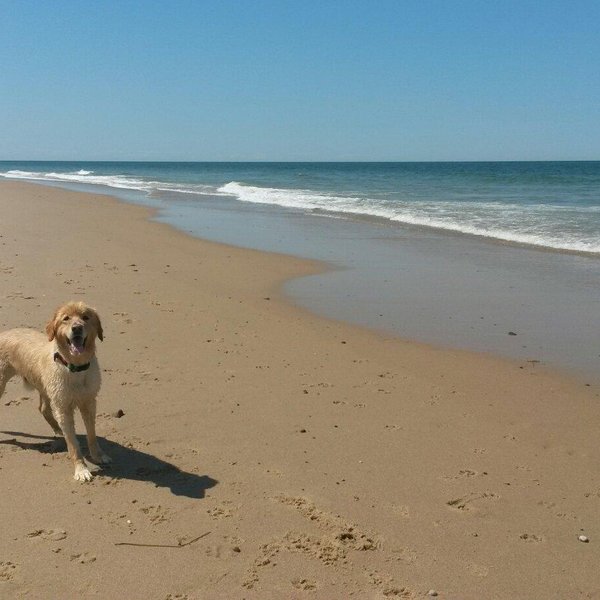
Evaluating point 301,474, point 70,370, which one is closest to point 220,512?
point 301,474

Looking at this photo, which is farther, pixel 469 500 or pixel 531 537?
pixel 469 500

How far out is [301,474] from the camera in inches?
175

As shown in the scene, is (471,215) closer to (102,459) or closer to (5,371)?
(5,371)

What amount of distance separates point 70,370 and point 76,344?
0.23m

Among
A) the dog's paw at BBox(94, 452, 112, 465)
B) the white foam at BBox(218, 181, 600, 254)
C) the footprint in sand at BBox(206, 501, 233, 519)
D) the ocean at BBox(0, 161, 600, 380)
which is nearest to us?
the footprint in sand at BBox(206, 501, 233, 519)

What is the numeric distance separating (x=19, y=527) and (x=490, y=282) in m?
8.57

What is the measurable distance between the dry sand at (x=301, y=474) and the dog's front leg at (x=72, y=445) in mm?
84

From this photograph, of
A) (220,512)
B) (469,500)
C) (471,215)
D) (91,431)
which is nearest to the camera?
(220,512)

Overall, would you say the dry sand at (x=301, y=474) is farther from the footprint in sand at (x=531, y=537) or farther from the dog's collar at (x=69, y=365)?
the dog's collar at (x=69, y=365)

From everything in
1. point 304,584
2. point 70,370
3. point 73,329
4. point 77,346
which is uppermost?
point 73,329

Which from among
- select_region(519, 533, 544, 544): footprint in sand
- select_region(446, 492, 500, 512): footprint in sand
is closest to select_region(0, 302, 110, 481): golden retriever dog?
select_region(446, 492, 500, 512): footprint in sand

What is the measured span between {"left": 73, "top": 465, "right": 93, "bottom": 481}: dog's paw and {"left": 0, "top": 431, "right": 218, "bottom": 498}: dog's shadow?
0.35 ft

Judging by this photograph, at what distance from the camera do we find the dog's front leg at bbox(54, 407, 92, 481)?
14.4 feet

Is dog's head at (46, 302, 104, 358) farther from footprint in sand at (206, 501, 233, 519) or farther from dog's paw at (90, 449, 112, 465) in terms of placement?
footprint in sand at (206, 501, 233, 519)
